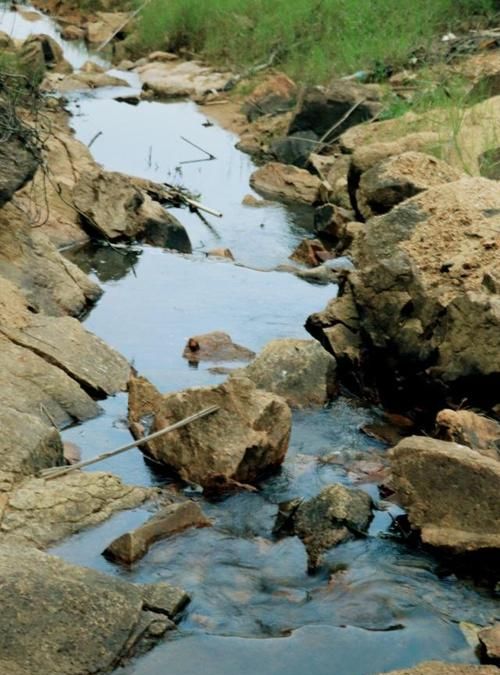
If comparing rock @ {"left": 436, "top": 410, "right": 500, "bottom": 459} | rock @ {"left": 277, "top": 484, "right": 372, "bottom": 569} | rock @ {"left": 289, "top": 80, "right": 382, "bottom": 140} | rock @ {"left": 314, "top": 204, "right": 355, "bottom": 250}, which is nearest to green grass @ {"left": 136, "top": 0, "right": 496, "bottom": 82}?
rock @ {"left": 289, "top": 80, "right": 382, "bottom": 140}

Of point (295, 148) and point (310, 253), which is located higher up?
point (295, 148)

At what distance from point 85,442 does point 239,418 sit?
87 cm

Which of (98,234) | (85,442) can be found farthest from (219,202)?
(85,442)

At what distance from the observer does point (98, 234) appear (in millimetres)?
10102

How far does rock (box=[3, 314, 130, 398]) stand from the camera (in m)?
6.68

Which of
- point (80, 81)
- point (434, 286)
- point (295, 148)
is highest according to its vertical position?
point (434, 286)

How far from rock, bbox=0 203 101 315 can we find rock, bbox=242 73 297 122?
311 inches

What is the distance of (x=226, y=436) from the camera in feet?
18.6

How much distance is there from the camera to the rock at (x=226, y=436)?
18.5 feet

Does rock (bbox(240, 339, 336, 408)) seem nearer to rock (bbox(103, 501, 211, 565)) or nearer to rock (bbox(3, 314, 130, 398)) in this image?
rock (bbox(3, 314, 130, 398))

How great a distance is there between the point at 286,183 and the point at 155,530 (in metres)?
8.17

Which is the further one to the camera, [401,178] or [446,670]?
[401,178]

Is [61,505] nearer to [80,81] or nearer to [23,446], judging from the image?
[23,446]

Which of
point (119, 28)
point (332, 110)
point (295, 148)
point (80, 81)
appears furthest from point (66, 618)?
point (119, 28)
